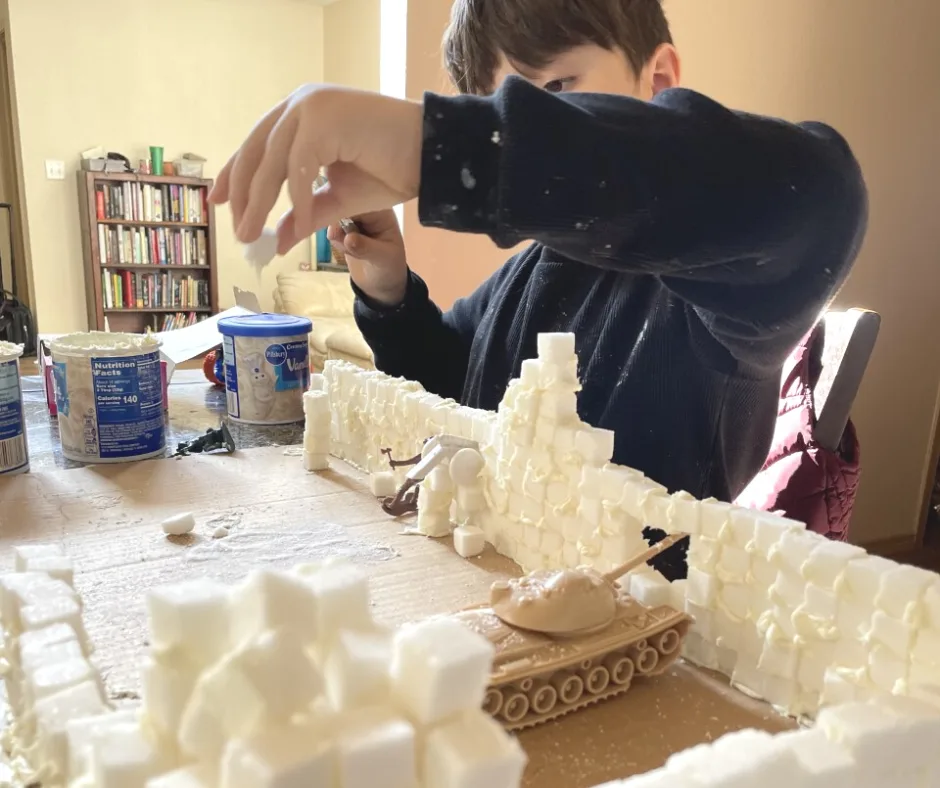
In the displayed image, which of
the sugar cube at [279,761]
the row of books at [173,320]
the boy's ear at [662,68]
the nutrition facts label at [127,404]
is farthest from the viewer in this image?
the row of books at [173,320]

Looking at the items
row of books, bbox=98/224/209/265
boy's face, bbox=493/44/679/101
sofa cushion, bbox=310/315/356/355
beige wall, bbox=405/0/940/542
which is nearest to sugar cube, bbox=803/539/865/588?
boy's face, bbox=493/44/679/101

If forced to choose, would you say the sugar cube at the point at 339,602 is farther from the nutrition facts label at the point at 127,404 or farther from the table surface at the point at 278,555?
the nutrition facts label at the point at 127,404

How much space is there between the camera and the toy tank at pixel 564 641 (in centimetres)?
44

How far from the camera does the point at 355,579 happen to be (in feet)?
0.93

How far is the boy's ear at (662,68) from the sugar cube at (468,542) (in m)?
0.48

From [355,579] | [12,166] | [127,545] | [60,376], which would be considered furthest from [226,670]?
[12,166]

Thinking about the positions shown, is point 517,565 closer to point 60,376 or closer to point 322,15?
point 60,376

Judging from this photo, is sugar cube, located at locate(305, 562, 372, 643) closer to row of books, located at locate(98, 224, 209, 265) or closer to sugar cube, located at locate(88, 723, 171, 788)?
sugar cube, located at locate(88, 723, 171, 788)

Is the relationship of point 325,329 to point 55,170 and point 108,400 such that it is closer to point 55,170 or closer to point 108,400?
point 55,170

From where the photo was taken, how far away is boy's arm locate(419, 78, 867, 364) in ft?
1.27

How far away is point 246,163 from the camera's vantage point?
400 mm

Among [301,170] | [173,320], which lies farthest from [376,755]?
[173,320]

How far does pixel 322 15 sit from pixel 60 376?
387cm

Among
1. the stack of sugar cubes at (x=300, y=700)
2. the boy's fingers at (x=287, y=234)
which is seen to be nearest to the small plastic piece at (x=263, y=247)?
the boy's fingers at (x=287, y=234)
